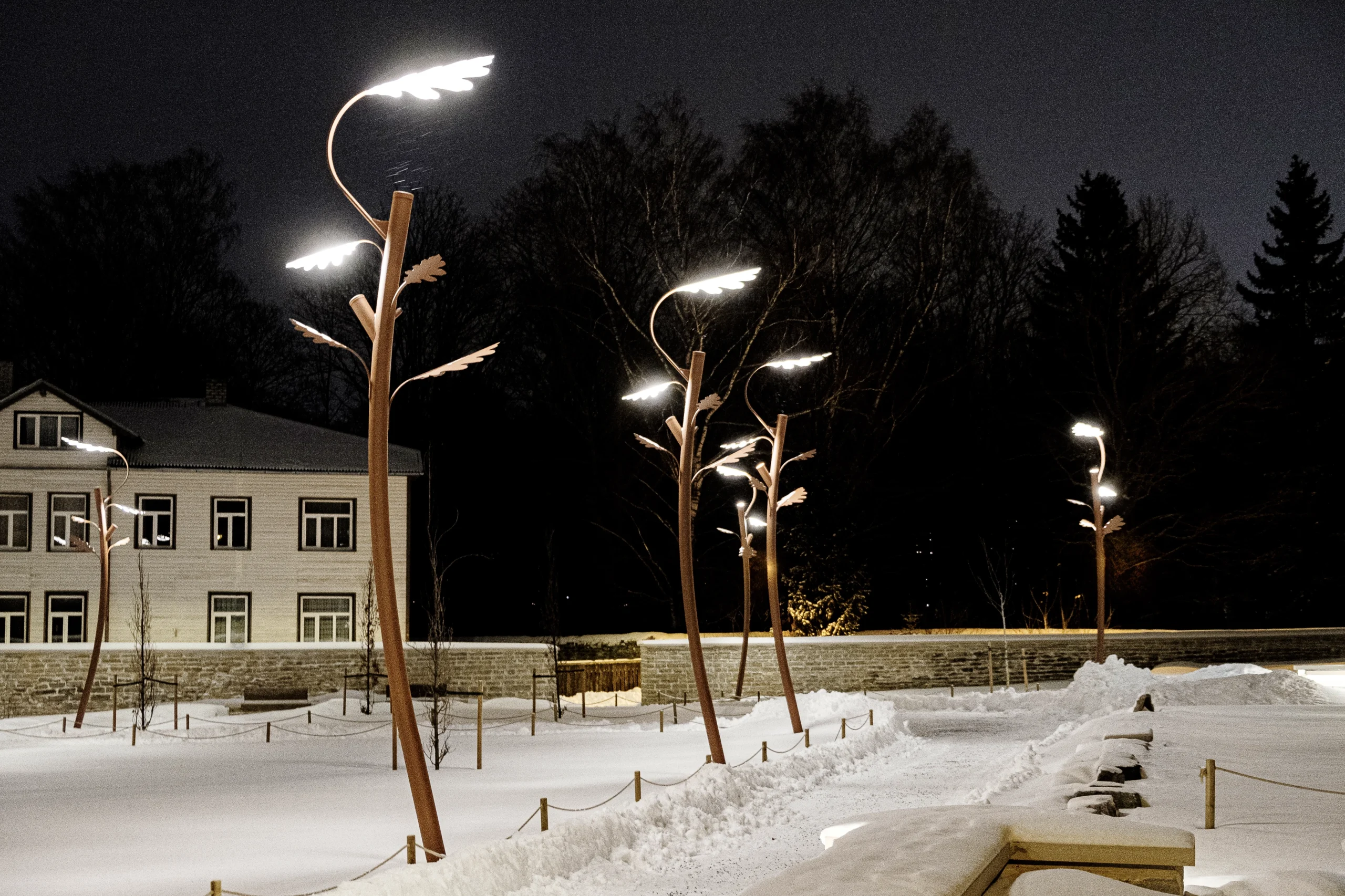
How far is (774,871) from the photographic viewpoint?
1080 cm

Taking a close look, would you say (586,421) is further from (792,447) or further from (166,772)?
(166,772)

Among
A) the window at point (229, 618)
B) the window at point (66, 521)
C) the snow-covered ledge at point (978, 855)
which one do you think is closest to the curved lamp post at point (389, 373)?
the snow-covered ledge at point (978, 855)

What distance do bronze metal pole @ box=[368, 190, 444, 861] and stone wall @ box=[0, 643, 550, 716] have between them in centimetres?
2323

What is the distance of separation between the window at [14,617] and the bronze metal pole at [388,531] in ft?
100

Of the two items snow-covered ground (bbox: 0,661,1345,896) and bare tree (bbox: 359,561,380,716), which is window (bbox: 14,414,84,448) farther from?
snow-covered ground (bbox: 0,661,1345,896)

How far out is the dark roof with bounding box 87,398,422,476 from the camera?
36875mm

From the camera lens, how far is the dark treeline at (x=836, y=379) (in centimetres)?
3619

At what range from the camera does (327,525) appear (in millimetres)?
37281

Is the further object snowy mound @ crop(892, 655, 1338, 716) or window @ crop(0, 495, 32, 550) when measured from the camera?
window @ crop(0, 495, 32, 550)

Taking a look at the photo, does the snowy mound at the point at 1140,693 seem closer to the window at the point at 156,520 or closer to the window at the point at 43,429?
the window at the point at 156,520

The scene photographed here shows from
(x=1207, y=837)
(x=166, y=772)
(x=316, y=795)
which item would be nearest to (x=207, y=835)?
(x=316, y=795)

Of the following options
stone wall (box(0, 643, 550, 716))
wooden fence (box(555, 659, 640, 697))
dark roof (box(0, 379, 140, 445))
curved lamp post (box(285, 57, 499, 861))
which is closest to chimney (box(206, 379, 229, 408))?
dark roof (box(0, 379, 140, 445))

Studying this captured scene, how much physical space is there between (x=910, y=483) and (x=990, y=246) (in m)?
9.03

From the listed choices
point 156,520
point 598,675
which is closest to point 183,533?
point 156,520
